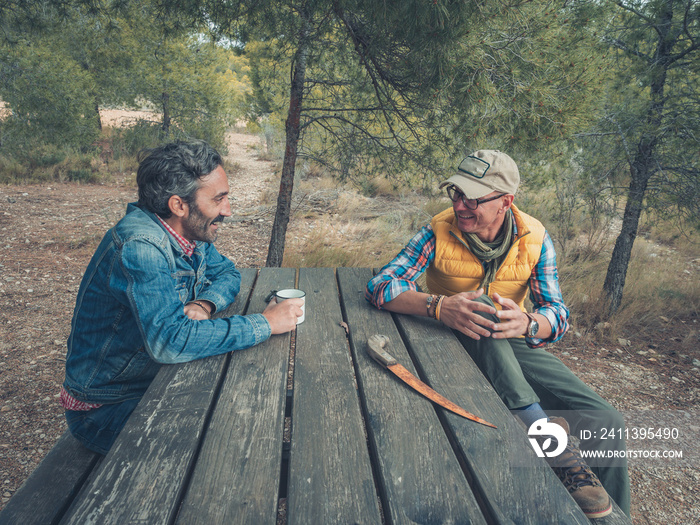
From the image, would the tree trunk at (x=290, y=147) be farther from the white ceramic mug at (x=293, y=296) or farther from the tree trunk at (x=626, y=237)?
the tree trunk at (x=626, y=237)

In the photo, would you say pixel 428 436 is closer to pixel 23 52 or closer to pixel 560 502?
pixel 560 502

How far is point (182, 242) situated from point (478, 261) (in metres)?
1.41

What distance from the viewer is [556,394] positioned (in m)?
2.01

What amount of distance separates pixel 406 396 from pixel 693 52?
450 centimetres

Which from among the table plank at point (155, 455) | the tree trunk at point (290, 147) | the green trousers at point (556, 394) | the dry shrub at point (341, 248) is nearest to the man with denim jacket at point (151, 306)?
the table plank at point (155, 455)

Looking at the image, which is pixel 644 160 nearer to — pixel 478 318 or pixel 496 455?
pixel 478 318

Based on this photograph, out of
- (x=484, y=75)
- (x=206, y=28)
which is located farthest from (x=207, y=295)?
(x=206, y=28)

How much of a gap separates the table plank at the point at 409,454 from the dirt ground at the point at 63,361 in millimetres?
1968

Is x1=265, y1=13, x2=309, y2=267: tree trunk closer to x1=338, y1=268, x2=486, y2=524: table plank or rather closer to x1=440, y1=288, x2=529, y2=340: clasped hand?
x1=440, y1=288, x2=529, y2=340: clasped hand

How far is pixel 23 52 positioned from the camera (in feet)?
21.0

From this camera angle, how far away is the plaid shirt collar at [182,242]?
5.84 feet

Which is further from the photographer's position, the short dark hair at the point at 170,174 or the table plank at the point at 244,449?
the short dark hair at the point at 170,174

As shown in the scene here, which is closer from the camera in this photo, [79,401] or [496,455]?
[496,455]

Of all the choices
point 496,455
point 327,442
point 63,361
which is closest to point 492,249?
point 496,455
